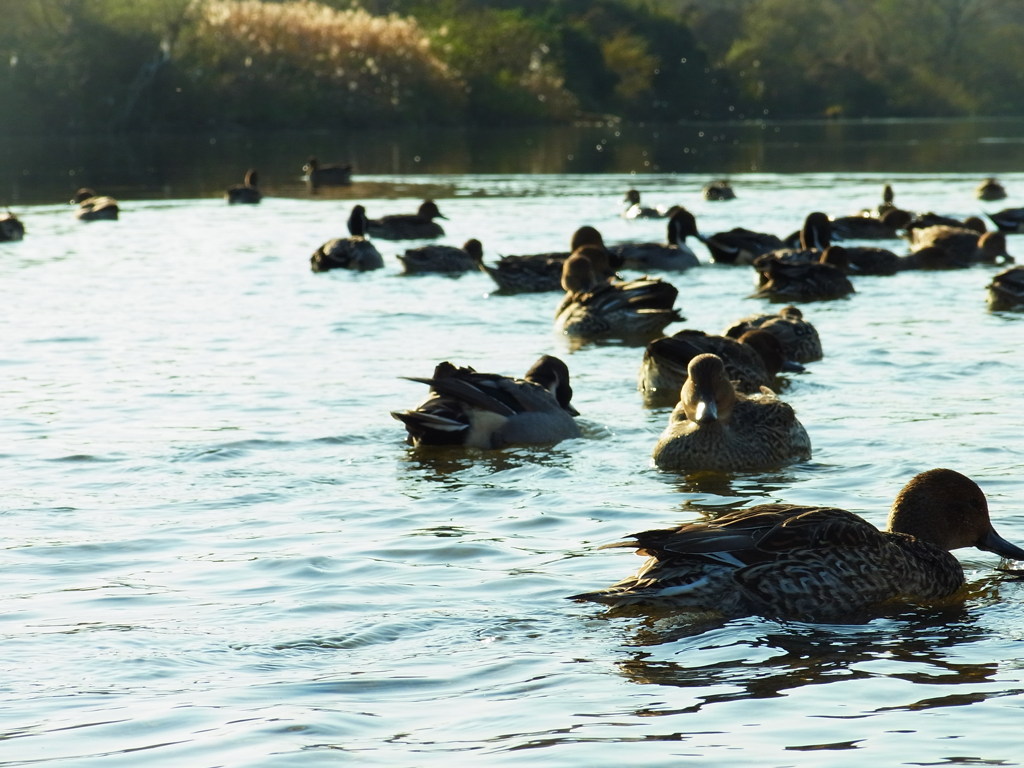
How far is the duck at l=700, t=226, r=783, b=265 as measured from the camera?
19062mm

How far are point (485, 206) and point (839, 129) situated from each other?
35.8 meters

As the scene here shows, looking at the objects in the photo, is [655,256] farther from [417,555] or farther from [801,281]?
[417,555]

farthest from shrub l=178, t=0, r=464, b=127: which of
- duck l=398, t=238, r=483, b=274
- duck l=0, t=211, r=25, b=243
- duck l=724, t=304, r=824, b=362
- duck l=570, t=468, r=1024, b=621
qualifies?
duck l=570, t=468, r=1024, b=621

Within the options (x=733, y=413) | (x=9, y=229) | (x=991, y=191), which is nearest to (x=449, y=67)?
(x=991, y=191)

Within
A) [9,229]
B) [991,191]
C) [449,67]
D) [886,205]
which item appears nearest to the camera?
[9,229]

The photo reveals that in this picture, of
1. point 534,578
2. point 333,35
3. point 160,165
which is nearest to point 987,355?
point 534,578

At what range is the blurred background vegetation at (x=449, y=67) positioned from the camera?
52.8m

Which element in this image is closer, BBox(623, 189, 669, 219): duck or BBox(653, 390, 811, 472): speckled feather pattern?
BBox(653, 390, 811, 472): speckled feather pattern

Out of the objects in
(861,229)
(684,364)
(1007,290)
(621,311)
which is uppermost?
(861,229)

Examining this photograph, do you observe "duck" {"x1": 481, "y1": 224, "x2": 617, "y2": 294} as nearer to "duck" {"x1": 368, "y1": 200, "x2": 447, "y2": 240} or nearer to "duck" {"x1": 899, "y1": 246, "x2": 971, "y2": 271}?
"duck" {"x1": 899, "y1": 246, "x2": 971, "y2": 271}

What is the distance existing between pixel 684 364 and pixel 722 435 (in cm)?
191

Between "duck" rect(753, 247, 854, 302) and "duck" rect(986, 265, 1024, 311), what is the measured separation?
5.47ft

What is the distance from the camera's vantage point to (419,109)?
187 ft

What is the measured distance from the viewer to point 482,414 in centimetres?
943
